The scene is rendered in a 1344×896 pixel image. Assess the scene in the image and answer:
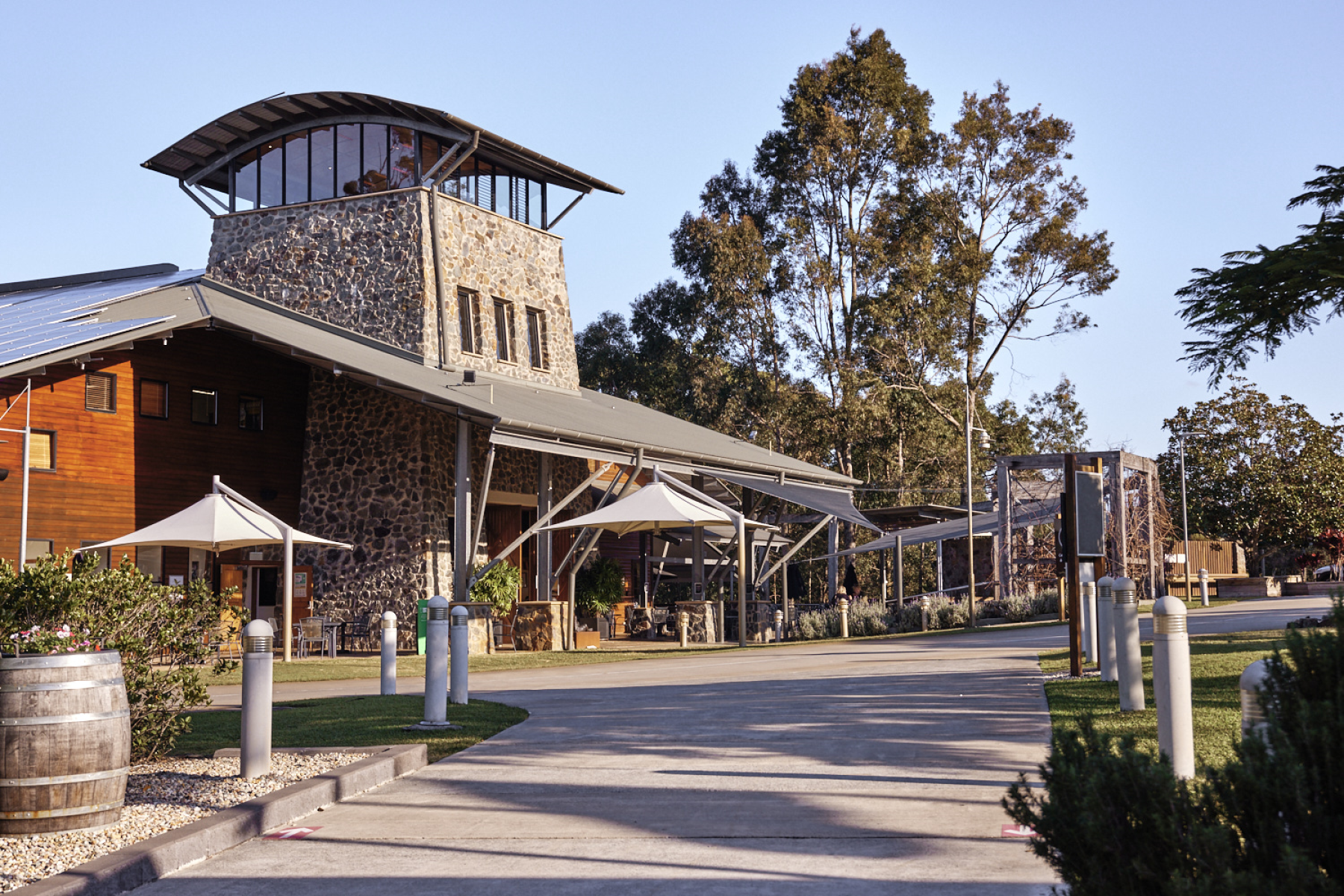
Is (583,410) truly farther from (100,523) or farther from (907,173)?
(907,173)

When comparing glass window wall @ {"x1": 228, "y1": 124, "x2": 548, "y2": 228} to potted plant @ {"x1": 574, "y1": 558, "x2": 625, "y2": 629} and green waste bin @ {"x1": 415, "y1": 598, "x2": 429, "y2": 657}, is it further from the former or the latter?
green waste bin @ {"x1": 415, "y1": 598, "x2": 429, "y2": 657}

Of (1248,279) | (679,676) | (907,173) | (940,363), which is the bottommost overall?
(679,676)

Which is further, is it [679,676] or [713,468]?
[713,468]

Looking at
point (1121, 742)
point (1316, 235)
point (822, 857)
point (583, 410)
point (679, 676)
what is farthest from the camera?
point (583, 410)

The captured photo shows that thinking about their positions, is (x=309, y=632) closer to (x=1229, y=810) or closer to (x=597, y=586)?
(x=597, y=586)

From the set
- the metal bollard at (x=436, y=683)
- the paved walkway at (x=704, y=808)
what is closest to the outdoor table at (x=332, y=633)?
the paved walkway at (x=704, y=808)

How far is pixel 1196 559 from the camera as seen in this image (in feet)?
136

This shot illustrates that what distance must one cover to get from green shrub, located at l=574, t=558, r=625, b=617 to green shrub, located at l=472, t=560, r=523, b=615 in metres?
3.70

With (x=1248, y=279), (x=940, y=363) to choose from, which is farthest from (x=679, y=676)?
(x=940, y=363)

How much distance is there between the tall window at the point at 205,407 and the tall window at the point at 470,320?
535 cm

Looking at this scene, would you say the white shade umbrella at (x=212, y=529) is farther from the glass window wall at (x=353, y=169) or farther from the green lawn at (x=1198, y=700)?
the green lawn at (x=1198, y=700)

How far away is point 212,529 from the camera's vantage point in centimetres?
1786

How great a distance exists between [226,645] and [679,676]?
10.3 metres

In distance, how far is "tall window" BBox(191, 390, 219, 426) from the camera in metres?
22.9
